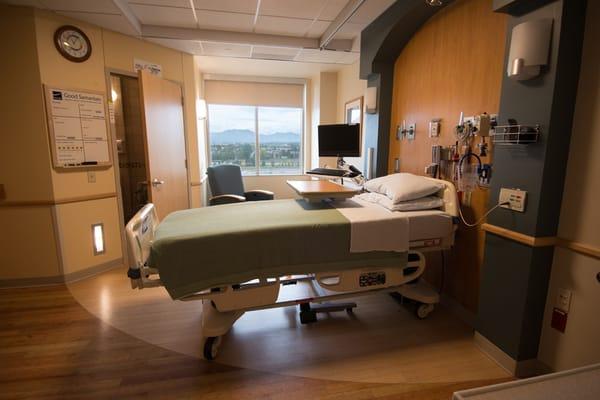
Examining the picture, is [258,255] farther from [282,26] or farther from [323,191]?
[282,26]

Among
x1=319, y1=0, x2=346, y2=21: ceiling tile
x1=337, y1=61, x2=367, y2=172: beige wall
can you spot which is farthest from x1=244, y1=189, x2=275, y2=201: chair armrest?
x1=319, y1=0, x2=346, y2=21: ceiling tile

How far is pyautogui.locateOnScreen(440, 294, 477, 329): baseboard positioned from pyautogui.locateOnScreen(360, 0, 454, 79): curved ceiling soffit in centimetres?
225

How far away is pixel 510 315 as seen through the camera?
1.79 m

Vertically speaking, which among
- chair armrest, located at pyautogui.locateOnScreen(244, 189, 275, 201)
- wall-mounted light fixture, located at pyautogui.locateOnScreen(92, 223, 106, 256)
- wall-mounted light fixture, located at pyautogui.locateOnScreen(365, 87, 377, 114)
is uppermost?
wall-mounted light fixture, located at pyautogui.locateOnScreen(365, 87, 377, 114)

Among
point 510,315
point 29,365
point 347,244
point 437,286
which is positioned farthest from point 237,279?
point 437,286

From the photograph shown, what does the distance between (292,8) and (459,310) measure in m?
2.93

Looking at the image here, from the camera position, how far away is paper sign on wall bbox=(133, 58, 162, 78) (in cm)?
331

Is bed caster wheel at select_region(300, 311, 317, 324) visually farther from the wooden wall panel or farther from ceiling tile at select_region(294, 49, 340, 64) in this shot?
ceiling tile at select_region(294, 49, 340, 64)

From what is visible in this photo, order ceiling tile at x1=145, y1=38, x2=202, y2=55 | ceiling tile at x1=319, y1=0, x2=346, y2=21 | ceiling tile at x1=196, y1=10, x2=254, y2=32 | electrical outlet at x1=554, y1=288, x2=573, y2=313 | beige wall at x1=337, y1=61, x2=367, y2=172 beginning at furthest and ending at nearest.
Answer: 1. beige wall at x1=337, y1=61, x2=367, y2=172
2. ceiling tile at x1=145, y1=38, x2=202, y2=55
3. ceiling tile at x1=196, y1=10, x2=254, y2=32
4. ceiling tile at x1=319, y1=0, x2=346, y2=21
5. electrical outlet at x1=554, y1=288, x2=573, y2=313

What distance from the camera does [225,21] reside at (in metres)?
3.13

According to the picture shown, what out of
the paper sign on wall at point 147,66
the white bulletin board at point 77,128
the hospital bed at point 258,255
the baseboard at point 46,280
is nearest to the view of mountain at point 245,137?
the paper sign on wall at point 147,66

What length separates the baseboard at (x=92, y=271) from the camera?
2966 mm

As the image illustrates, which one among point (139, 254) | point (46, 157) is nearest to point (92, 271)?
point (46, 157)

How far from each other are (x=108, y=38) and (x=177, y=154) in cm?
129
